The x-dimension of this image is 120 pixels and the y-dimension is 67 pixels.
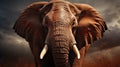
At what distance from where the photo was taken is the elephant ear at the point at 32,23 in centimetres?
575

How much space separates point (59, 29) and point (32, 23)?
3.31ft

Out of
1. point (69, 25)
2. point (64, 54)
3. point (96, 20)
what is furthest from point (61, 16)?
point (96, 20)

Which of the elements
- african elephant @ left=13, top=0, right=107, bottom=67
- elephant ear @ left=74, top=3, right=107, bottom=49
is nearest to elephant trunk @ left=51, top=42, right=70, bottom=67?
african elephant @ left=13, top=0, right=107, bottom=67

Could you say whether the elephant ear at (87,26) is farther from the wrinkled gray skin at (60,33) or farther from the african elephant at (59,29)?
the wrinkled gray skin at (60,33)

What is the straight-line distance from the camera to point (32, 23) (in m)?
5.98

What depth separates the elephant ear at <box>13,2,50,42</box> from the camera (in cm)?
575

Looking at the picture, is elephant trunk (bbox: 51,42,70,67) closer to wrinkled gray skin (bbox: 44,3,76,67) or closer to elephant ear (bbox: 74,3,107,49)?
wrinkled gray skin (bbox: 44,3,76,67)

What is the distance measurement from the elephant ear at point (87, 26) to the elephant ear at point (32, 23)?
55cm

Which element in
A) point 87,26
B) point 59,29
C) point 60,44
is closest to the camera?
point 60,44

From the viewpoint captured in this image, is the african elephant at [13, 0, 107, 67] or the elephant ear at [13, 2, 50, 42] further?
→ the elephant ear at [13, 2, 50, 42]

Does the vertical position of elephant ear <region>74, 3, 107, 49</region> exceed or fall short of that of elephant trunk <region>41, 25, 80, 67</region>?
it falls short

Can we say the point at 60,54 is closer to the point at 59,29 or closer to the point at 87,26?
the point at 59,29

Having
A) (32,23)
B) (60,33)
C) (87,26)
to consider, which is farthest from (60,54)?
(32,23)

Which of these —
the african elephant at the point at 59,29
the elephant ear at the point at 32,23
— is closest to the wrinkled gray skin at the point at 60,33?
the african elephant at the point at 59,29
